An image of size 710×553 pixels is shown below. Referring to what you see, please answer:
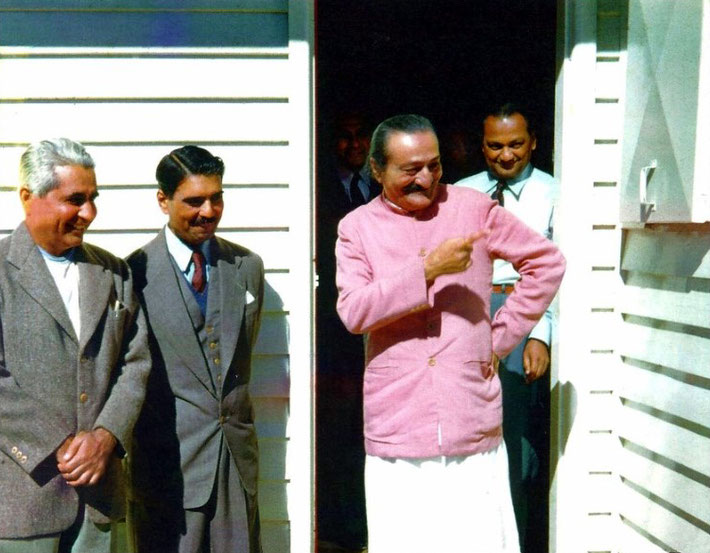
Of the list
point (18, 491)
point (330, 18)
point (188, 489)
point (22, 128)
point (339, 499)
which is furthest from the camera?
point (330, 18)

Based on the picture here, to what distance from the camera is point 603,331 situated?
3.84m

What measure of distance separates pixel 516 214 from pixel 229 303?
1.45 meters

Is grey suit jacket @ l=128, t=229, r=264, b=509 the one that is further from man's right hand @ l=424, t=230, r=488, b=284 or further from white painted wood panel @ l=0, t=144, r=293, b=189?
man's right hand @ l=424, t=230, r=488, b=284

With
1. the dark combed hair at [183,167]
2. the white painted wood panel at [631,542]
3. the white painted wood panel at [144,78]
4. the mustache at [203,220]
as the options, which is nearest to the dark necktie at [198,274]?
the mustache at [203,220]

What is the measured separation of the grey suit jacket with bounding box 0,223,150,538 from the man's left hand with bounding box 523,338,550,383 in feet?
5.33

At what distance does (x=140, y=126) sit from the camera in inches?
143

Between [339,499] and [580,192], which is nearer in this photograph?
[580,192]

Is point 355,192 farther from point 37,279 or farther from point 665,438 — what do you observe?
point 37,279

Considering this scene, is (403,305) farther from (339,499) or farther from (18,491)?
(339,499)

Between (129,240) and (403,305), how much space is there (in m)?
1.37

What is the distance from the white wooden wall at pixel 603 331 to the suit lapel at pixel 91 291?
6.41 feet

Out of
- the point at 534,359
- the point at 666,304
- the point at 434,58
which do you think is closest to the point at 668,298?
the point at 666,304

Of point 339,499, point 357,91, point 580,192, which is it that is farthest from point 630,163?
point 357,91

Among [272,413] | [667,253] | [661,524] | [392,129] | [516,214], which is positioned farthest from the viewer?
[516,214]
